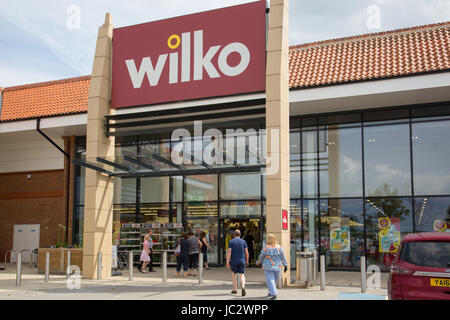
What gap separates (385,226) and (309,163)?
376 cm

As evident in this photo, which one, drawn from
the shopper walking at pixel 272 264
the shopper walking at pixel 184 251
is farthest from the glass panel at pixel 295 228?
the shopper walking at pixel 272 264

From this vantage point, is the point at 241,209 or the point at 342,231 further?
the point at 241,209

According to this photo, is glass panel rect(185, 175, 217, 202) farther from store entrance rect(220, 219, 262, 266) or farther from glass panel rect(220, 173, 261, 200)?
store entrance rect(220, 219, 262, 266)

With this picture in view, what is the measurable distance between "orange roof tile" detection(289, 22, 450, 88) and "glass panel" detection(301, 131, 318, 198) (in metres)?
2.60

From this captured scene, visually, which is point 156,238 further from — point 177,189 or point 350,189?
point 350,189

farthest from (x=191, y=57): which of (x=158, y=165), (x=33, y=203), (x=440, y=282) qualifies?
(x=33, y=203)

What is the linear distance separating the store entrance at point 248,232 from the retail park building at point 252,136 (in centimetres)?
6

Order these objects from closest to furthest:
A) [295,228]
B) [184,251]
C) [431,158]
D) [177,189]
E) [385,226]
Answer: [184,251] < [431,158] < [385,226] < [295,228] < [177,189]

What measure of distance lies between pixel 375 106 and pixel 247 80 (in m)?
6.27

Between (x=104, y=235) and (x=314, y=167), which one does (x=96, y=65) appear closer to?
(x=104, y=235)

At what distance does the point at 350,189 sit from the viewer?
19281 mm

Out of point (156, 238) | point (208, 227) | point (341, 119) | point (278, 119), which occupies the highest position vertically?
point (341, 119)

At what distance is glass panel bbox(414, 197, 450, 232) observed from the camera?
17.7 metres
